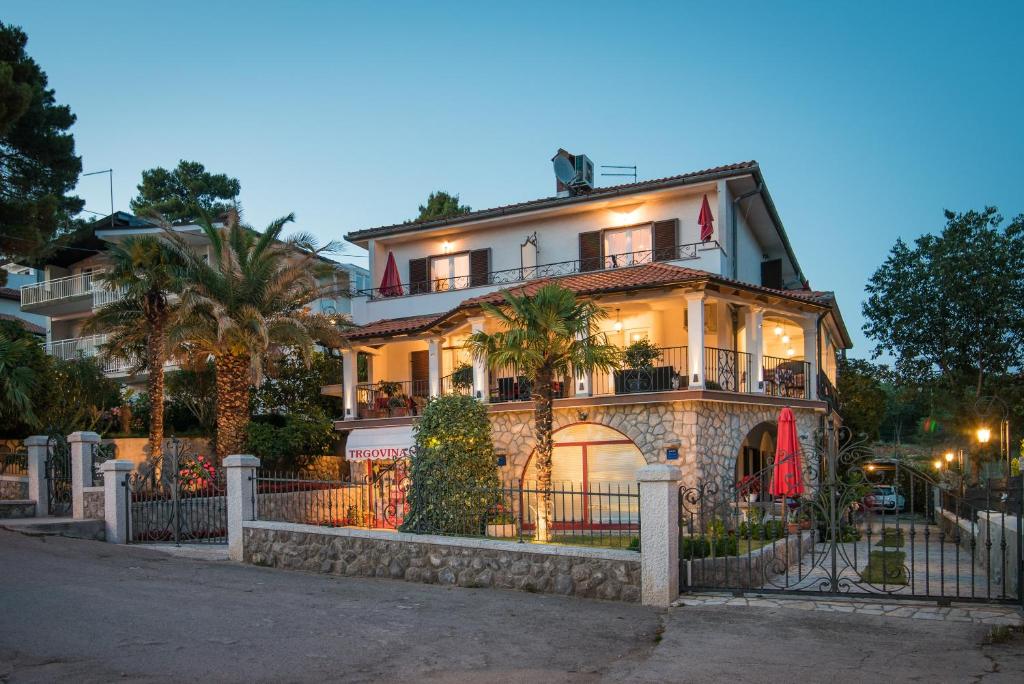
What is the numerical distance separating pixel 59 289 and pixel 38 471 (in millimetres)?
24627

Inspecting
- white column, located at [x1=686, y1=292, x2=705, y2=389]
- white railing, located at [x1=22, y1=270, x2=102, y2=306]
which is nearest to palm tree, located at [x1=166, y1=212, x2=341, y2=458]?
white column, located at [x1=686, y1=292, x2=705, y2=389]

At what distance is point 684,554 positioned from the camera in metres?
12.2

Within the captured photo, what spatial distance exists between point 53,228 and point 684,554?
1876cm

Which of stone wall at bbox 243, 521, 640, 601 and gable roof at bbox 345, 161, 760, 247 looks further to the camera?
gable roof at bbox 345, 161, 760, 247

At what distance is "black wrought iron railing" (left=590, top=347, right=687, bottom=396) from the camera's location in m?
23.7

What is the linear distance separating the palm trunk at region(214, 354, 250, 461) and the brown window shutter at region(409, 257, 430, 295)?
715cm

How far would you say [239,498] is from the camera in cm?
1559

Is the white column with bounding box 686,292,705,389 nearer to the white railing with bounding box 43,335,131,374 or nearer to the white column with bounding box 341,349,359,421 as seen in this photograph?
the white column with bounding box 341,349,359,421

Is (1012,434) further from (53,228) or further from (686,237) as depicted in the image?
(53,228)

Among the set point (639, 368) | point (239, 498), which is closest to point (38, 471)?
point (239, 498)

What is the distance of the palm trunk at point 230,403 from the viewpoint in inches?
994

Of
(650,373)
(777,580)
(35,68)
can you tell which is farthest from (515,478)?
(35,68)

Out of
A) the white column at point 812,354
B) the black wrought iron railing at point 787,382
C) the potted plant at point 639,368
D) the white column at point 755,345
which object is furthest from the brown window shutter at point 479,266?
the white column at point 812,354

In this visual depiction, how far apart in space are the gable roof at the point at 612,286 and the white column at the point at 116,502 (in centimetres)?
841
